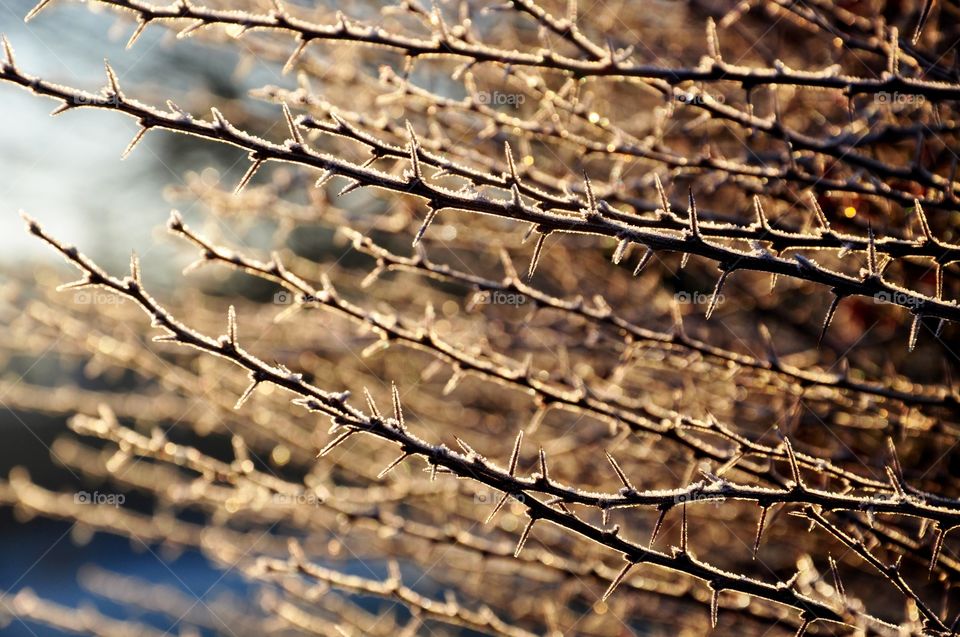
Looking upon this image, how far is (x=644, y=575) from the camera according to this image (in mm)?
3928

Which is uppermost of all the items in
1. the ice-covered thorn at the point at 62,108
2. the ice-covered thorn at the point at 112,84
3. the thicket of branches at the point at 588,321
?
the ice-covered thorn at the point at 112,84

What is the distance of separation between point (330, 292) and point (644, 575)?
267cm

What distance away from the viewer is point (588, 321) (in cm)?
236

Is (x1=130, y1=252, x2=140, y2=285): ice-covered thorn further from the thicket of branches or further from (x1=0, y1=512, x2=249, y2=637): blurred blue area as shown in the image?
(x1=0, y1=512, x2=249, y2=637): blurred blue area

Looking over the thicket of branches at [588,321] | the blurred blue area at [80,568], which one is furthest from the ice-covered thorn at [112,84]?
the blurred blue area at [80,568]

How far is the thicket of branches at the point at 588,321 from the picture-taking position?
1456 millimetres

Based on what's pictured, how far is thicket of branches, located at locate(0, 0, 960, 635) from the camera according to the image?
1.46 m

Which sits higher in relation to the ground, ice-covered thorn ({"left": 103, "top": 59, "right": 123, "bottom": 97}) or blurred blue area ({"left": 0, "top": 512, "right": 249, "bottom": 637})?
ice-covered thorn ({"left": 103, "top": 59, "right": 123, "bottom": 97})

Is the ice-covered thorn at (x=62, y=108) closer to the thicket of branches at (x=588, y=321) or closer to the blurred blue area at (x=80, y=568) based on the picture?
the thicket of branches at (x=588, y=321)

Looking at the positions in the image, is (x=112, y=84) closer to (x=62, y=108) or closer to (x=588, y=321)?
(x=62, y=108)

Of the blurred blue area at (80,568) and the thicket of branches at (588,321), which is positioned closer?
the thicket of branches at (588,321)

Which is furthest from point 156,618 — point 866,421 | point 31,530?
point 866,421

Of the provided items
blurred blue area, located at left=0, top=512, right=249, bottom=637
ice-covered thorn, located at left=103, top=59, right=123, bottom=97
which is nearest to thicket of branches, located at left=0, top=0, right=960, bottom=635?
ice-covered thorn, located at left=103, top=59, right=123, bottom=97

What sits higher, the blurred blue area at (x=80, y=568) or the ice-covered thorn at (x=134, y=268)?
the ice-covered thorn at (x=134, y=268)
